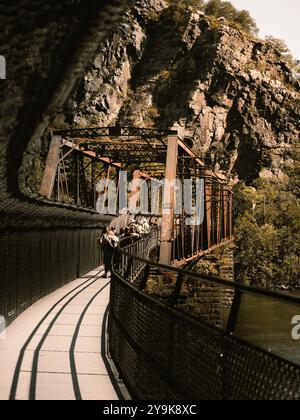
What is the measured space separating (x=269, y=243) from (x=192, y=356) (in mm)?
68281

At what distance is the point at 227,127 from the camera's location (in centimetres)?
→ 9750

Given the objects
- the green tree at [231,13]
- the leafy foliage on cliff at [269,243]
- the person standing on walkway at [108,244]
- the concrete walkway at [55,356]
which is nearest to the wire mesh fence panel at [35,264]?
the concrete walkway at [55,356]

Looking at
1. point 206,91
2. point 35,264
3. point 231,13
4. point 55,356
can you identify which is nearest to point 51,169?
point 35,264

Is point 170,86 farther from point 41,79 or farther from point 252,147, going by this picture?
point 41,79

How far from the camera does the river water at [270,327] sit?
1249 inches

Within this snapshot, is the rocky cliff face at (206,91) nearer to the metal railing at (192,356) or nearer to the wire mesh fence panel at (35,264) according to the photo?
the wire mesh fence panel at (35,264)

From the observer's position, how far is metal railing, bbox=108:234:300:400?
10.7ft

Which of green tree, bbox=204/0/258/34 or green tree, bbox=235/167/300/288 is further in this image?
green tree, bbox=204/0/258/34

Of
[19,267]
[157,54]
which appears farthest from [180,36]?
[19,267]

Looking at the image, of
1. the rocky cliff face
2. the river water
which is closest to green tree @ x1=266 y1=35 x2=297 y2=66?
the rocky cliff face

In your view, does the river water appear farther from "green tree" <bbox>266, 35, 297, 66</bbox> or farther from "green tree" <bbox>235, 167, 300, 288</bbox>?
"green tree" <bbox>266, 35, 297, 66</bbox>

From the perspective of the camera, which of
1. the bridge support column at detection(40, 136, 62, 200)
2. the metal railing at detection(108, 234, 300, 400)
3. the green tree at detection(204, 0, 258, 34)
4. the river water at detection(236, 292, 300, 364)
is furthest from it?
the green tree at detection(204, 0, 258, 34)

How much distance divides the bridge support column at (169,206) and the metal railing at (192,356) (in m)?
11.2

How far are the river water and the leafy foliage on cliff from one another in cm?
1799
